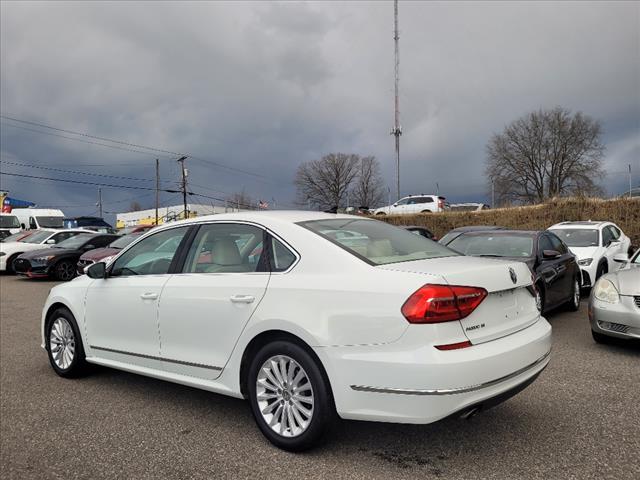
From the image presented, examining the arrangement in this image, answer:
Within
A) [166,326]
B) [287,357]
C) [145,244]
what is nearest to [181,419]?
[166,326]

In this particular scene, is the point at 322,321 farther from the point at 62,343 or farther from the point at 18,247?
the point at 18,247

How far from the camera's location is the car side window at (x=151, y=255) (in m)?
4.38

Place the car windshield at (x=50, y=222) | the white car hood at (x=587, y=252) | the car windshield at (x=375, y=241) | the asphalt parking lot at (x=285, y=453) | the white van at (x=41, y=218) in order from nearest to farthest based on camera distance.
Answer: the asphalt parking lot at (x=285, y=453), the car windshield at (x=375, y=241), the white car hood at (x=587, y=252), the white van at (x=41, y=218), the car windshield at (x=50, y=222)

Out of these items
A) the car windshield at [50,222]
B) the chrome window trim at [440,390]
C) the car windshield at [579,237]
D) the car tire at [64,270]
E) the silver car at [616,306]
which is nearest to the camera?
the chrome window trim at [440,390]

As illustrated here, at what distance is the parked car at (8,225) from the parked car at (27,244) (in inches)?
245

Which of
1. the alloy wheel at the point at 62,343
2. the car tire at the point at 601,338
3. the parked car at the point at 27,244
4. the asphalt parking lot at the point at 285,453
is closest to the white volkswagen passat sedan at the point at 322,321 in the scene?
the asphalt parking lot at the point at 285,453

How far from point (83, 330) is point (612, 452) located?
4.48m

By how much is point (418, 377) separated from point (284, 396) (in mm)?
994

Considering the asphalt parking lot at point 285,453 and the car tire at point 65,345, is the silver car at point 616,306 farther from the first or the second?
the car tire at point 65,345

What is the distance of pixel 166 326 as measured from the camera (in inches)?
159

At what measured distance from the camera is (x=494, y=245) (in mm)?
8289

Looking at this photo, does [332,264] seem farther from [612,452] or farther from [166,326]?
[612,452]

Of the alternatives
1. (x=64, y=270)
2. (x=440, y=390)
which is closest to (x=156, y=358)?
(x=440, y=390)

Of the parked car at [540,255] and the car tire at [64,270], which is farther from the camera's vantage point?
the car tire at [64,270]
